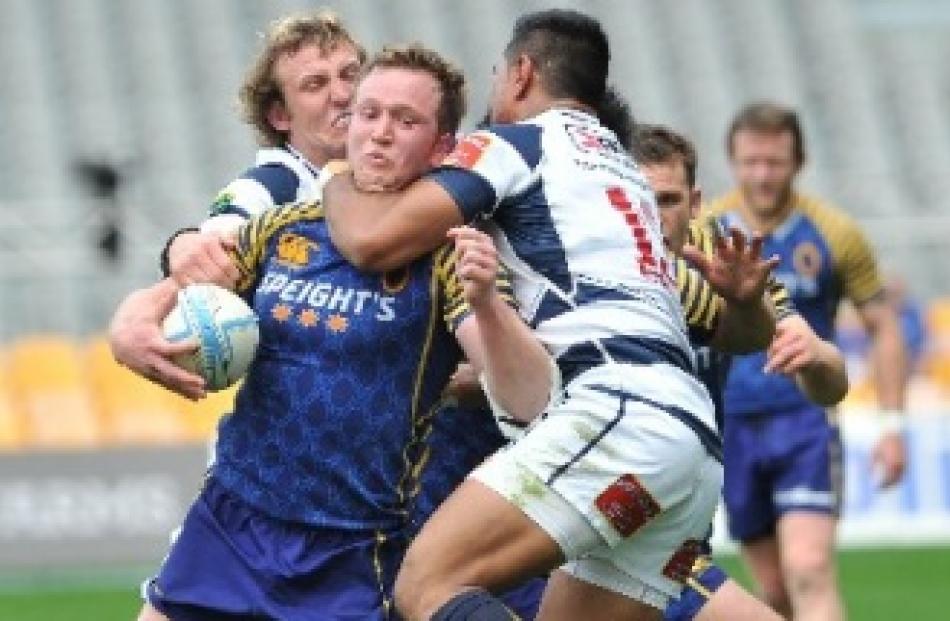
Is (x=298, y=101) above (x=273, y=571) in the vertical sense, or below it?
above

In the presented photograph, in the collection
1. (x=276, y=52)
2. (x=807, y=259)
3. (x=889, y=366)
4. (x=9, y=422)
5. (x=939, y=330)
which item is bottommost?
(x=939, y=330)

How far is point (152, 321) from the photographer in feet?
20.3

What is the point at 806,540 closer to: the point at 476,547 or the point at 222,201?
the point at 222,201

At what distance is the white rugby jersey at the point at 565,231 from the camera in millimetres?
6141

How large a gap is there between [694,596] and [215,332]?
6.25ft

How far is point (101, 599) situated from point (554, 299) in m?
9.07

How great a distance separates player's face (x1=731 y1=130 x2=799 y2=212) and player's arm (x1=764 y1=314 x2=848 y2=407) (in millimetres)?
3291

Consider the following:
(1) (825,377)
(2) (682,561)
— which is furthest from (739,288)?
(2) (682,561)

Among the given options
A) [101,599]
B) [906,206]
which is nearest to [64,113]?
[906,206]

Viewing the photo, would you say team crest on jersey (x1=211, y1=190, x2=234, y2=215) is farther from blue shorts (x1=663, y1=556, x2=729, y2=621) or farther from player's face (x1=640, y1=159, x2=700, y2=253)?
blue shorts (x1=663, y1=556, x2=729, y2=621)

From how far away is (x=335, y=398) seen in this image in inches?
242

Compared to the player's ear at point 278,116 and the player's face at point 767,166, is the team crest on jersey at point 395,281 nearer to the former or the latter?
the player's ear at point 278,116

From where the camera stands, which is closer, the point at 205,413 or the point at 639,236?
the point at 639,236

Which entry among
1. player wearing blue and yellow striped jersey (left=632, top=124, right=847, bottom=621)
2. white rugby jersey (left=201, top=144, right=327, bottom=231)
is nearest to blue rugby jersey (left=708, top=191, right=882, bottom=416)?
player wearing blue and yellow striped jersey (left=632, top=124, right=847, bottom=621)
